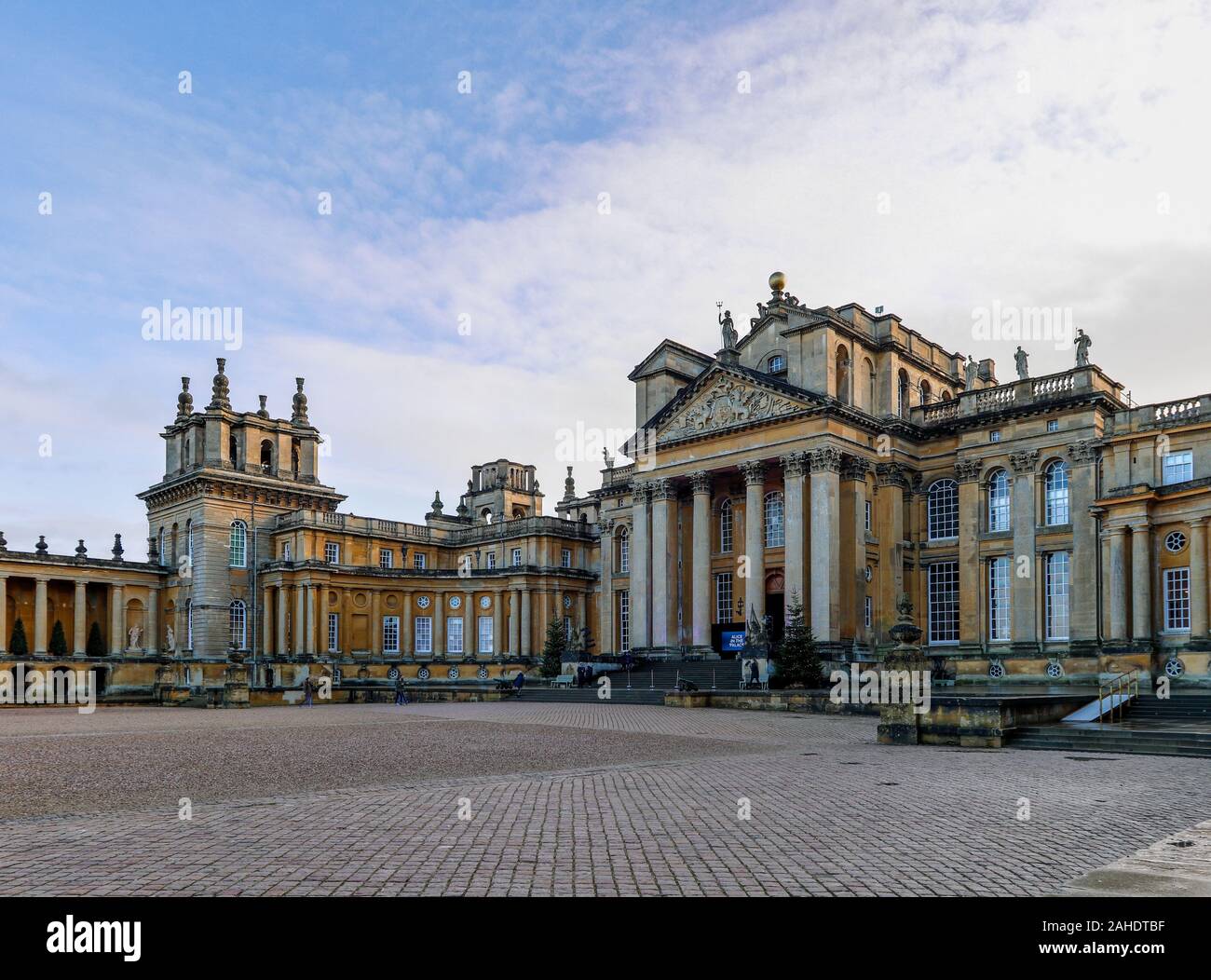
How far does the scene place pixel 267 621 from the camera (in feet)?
212

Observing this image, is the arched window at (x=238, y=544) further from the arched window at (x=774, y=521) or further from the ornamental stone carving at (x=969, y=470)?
the ornamental stone carving at (x=969, y=470)

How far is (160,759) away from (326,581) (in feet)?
150

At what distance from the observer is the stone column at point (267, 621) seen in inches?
2530

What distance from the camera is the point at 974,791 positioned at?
13.3m

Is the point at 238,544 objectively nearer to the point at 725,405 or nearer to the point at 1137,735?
the point at 725,405

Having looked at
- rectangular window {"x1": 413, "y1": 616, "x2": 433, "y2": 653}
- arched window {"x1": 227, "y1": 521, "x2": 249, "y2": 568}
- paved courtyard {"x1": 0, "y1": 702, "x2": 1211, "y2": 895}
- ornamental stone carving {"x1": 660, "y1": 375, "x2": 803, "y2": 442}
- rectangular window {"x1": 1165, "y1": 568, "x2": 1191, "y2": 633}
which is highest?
ornamental stone carving {"x1": 660, "y1": 375, "x2": 803, "y2": 442}

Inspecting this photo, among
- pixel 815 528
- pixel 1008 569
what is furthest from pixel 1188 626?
pixel 815 528

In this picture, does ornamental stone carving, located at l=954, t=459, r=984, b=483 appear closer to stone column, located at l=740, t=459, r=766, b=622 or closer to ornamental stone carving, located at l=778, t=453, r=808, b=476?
ornamental stone carving, located at l=778, t=453, r=808, b=476

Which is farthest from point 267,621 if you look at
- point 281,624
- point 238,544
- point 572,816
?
point 572,816

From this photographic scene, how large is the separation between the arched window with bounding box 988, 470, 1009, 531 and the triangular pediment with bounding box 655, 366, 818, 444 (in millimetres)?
9213

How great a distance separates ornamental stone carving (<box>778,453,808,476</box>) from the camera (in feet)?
154

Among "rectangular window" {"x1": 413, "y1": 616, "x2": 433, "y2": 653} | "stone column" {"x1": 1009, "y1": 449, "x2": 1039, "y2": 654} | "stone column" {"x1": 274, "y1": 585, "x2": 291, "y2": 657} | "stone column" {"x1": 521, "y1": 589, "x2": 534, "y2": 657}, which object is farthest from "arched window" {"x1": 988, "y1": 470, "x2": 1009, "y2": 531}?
"stone column" {"x1": 274, "y1": 585, "x2": 291, "y2": 657}

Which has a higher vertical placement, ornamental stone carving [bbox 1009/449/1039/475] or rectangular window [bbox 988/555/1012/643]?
ornamental stone carving [bbox 1009/449/1039/475]
